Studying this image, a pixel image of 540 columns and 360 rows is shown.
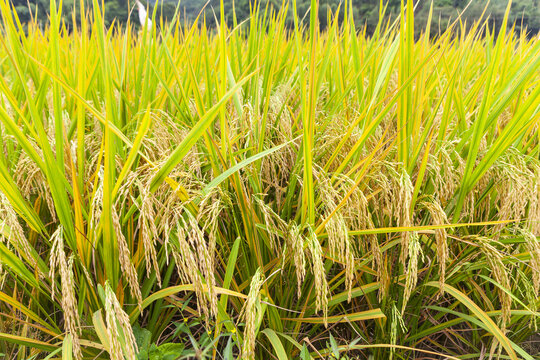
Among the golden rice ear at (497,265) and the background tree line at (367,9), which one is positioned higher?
the background tree line at (367,9)

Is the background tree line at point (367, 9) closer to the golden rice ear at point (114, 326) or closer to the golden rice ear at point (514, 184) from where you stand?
the golden rice ear at point (514, 184)

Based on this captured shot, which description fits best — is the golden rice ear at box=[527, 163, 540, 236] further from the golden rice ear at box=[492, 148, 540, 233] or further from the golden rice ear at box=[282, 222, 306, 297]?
the golden rice ear at box=[282, 222, 306, 297]

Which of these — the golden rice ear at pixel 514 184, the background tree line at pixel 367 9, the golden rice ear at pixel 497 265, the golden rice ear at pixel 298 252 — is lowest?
the golden rice ear at pixel 497 265

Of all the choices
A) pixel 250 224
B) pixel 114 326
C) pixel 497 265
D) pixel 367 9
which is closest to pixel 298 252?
pixel 250 224

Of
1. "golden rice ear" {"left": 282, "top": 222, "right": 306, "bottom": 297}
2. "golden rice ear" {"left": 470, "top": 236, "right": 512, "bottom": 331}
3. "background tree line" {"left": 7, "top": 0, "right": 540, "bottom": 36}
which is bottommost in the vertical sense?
"golden rice ear" {"left": 470, "top": 236, "right": 512, "bottom": 331}

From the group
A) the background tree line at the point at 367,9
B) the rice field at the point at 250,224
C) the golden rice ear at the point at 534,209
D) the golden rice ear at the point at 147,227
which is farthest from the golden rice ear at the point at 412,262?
the background tree line at the point at 367,9

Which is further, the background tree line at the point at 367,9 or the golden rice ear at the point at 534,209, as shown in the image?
the background tree line at the point at 367,9

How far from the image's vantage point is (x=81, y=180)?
831mm

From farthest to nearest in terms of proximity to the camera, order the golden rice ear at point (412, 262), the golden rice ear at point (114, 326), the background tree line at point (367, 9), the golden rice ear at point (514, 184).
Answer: the background tree line at point (367, 9) < the golden rice ear at point (514, 184) < the golden rice ear at point (412, 262) < the golden rice ear at point (114, 326)

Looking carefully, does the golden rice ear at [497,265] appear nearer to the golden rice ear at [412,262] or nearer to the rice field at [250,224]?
the rice field at [250,224]

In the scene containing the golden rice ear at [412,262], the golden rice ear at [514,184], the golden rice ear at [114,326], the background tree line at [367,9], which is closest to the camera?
the golden rice ear at [114,326]

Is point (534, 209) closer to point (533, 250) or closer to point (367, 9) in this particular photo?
point (533, 250)

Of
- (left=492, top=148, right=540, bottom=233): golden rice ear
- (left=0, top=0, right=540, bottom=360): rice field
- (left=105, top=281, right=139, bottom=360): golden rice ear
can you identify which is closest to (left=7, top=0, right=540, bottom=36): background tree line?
(left=0, top=0, right=540, bottom=360): rice field

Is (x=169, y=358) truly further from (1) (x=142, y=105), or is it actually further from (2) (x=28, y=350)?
(1) (x=142, y=105)
